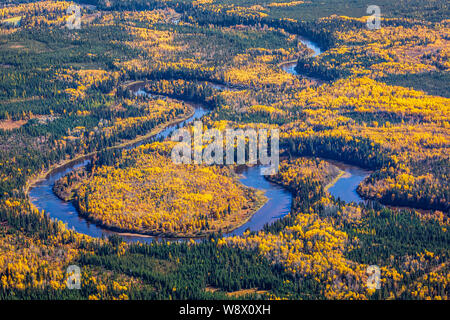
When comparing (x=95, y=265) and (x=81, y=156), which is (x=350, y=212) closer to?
(x=95, y=265)

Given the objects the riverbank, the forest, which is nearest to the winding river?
the riverbank

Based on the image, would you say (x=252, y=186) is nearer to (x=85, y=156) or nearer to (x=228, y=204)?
(x=228, y=204)

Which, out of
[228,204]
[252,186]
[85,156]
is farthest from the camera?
[85,156]

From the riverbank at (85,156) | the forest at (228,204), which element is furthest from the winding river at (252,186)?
the forest at (228,204)

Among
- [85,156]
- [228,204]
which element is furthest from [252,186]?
[85,156]

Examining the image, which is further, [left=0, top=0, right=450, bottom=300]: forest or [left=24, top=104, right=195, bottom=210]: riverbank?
[left=24, top=104, right=195, bottom=210]: riverbank

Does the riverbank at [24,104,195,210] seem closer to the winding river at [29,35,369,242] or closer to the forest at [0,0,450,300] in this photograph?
the forest at [0,0,450,300]

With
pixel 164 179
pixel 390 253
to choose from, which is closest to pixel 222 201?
pixel 164 179

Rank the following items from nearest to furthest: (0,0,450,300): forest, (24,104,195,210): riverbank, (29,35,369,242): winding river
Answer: (0,0,450,300): forest → (29,35,369,242): winding river → (24,104,195,210): riverbank
